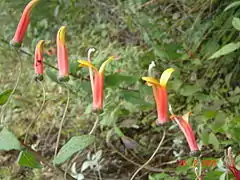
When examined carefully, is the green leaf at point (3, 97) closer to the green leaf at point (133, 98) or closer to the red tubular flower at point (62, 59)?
the red tubular flower at point (62, 59)

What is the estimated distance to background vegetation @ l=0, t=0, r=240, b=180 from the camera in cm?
186

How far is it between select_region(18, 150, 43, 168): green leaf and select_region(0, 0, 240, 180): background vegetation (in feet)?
1.02

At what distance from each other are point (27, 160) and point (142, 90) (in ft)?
1.56

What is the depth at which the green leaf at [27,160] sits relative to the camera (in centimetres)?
112

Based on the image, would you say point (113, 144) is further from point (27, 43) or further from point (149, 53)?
point (27, 43)

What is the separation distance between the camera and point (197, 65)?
84.2 inches

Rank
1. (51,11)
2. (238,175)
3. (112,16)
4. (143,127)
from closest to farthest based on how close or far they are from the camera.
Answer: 1. (238,175)
2. (143,127)
3. (112,16)
4. (51,11)

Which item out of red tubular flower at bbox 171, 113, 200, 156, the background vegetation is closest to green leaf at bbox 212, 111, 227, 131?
the background vegetation

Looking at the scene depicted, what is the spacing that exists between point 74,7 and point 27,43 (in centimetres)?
30

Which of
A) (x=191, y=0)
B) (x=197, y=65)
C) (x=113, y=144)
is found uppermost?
(x=191, y=0)

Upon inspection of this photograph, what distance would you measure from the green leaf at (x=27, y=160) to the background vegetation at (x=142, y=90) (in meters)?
0.31

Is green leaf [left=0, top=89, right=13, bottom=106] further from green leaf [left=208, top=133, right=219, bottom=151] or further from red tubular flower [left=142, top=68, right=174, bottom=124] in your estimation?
green leaf [left=208, top=133, right=219, bottom=151]

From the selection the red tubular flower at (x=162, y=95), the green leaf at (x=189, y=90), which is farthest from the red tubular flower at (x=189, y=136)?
the green leaf at (x=189, y=90)

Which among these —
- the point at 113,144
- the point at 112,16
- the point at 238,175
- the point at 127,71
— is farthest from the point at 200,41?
the point at 238,175
